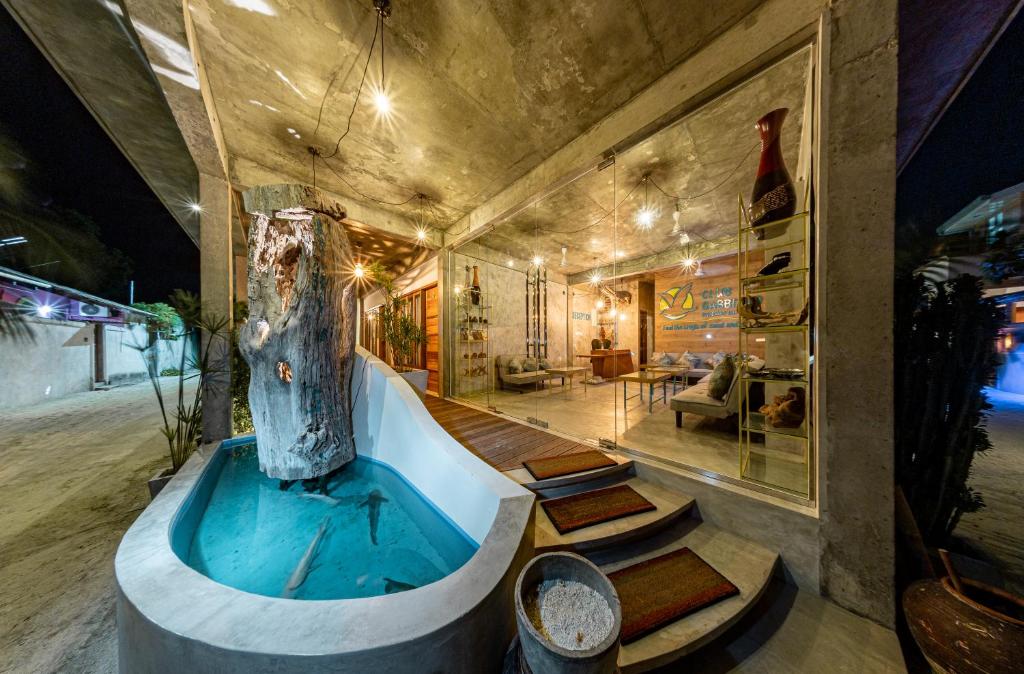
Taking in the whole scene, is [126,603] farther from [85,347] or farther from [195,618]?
[85,347]

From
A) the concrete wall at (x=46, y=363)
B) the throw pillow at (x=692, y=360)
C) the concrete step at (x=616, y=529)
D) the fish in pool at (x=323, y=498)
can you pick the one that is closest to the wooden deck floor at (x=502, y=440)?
the concrete step at (x=616, y=529)

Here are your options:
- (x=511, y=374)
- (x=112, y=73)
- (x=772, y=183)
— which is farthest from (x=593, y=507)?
(x=112, y=73)

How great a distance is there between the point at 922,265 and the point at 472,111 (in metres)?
3.76

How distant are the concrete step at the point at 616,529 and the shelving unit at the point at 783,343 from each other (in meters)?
0.59

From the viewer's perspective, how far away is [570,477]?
7.77ft

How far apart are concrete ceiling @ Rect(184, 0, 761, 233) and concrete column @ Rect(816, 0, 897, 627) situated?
0.98 m

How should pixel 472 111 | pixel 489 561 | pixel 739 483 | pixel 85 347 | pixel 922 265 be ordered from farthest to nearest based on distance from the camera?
pixel 85 347 → pixel 472 111 → pixel 739 483 → pixel 922 265 → pixel 489 561

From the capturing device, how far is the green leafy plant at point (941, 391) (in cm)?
166

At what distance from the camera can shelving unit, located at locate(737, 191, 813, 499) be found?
1.90m

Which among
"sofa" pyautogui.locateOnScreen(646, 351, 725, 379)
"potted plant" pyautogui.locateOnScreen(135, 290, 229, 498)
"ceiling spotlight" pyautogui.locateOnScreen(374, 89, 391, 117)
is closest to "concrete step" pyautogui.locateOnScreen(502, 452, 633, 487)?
"potted plant" pyautogui.locateOnScreen(135, 290, 229, 498)

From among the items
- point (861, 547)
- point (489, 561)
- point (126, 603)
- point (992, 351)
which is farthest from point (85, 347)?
point (992, 351)

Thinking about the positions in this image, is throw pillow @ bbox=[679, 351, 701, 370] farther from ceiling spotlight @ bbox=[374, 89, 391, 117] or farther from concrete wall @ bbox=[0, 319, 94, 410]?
concrete wall @ bbox=[0, 319, 94, 410]

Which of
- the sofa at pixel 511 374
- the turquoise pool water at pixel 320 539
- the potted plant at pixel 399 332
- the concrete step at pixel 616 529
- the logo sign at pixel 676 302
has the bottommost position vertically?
the turquoise pool water at pixel 320 539

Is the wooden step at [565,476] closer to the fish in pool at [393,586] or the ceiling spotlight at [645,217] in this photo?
the fish in pool at [393,586]
